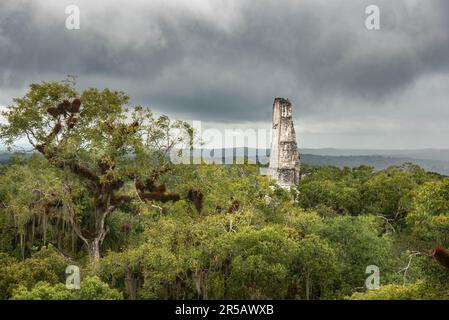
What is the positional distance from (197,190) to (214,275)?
7654 millimetres

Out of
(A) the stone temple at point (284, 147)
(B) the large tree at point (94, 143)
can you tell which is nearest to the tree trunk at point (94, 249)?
(B) the large tree at point (94, 143)

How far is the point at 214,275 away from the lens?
68.9 ft

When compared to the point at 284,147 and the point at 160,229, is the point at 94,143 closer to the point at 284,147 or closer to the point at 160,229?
the point at 160,229

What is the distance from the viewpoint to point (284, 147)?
1849 inches

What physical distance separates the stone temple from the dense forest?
1462cm

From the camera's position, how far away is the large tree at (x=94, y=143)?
2338cm

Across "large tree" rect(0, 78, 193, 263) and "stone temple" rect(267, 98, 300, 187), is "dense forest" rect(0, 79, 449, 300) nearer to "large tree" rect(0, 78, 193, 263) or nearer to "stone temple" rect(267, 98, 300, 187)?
"large tree" rect(0, 78, 193, 263)

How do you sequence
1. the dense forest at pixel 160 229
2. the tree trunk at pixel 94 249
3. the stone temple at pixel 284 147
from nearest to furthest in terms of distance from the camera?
the dense forest at pixel 160 229 → the tree trunk at pixel 94 249 → the stone temple at pixel 284 147

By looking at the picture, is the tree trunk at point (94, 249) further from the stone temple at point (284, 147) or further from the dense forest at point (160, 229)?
the stone temple at point (284, 147)

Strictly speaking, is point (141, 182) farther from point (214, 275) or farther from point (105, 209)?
point (214, 275)

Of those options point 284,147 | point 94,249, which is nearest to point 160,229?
point 94,249

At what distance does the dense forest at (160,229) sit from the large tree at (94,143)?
0.06 metres

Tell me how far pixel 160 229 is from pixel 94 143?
561 centimetres

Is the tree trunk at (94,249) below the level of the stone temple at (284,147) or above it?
below
